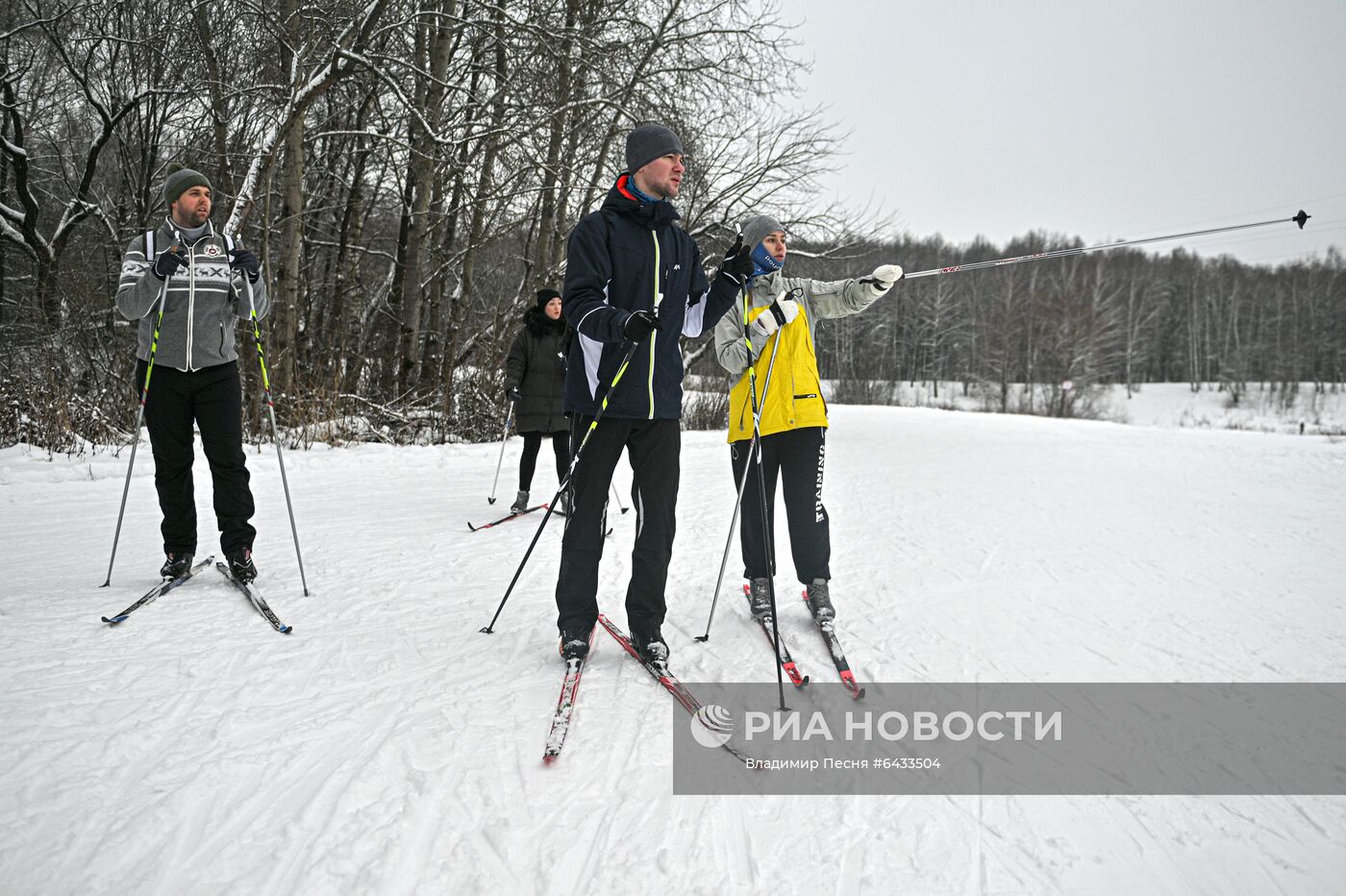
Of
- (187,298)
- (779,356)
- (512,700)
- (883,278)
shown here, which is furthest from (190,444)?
(883,278)

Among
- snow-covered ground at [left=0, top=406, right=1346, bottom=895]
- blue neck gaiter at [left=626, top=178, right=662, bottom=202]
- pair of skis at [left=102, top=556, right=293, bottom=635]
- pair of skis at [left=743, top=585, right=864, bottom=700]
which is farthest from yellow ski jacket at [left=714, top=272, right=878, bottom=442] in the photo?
pair of skis at [left=102, top=556, right=293, bottom=635]

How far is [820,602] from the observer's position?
3.61 m

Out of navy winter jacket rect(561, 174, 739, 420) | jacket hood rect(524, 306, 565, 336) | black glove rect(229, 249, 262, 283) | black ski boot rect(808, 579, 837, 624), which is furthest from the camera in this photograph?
jacket hood rect(524, 306, 565, 336)

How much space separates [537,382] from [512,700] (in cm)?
394

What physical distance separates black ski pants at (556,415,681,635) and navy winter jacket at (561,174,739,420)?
105mm

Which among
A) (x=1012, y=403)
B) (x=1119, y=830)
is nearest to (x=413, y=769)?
(x=1119, y=830)

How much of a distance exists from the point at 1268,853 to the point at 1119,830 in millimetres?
422

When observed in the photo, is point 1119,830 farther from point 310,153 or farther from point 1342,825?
point 310,153

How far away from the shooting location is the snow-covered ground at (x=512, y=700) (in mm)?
1932

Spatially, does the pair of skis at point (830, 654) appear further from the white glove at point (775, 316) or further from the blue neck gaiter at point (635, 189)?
the blue neck gaiter at point (635, 189)

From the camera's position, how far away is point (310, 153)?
1305 cm

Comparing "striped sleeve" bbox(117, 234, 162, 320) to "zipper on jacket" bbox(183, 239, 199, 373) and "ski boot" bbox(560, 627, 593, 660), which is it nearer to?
"zipper on jacket" bbox(183, 239, 199, 373)

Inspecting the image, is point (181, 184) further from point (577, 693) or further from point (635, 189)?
point (577, 693)

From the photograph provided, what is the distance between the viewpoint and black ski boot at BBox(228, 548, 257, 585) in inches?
152
